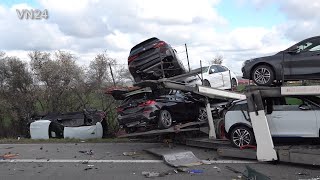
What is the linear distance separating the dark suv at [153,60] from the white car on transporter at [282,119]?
7.84 feet

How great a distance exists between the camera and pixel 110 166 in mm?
10094

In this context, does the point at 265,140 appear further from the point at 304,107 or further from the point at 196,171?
the point at 196,171

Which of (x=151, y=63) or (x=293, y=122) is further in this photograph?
(x=151, y=63)

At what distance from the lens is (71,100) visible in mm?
21234

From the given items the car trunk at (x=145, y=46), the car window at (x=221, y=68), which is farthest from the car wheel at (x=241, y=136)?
the car window at (x=221, y=68)

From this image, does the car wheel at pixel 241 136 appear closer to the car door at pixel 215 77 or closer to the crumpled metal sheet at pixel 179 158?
the crumpled metal sheet at pixel 179 158

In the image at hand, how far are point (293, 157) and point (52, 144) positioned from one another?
8.35 meters

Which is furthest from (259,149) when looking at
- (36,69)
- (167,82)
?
(36,69)

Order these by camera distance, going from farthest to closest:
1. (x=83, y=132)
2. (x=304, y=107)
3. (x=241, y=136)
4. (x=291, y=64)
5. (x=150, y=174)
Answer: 1. (x=83, y=132)
2. (x=291, y=64)
3. (x=241, y=136)
4. (x=304, y=107)
5. (x=150, y=174)

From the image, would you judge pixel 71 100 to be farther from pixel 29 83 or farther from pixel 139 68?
pixel 139 68

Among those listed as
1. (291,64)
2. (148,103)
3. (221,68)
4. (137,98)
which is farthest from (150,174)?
(221,68)

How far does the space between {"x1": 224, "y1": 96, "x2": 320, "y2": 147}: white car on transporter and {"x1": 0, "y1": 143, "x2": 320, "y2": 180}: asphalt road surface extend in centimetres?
78

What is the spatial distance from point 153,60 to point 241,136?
11.4 feet

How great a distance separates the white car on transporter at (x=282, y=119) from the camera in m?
9.88
